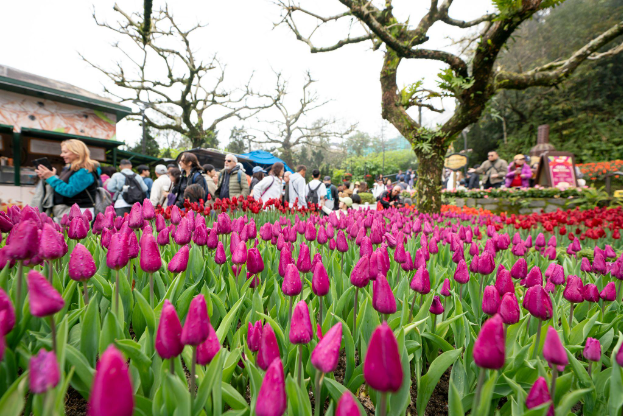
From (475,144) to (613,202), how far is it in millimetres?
31258

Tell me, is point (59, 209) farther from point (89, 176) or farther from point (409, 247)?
point (409, 247)

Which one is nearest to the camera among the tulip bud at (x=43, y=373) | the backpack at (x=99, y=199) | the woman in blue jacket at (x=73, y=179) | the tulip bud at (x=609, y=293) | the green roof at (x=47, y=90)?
the tulip bud at (x=43, y=373)

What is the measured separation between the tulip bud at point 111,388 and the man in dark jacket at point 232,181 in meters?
6.35

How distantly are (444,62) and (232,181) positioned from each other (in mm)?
4755

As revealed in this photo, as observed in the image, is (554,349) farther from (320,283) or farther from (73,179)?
(73,179)

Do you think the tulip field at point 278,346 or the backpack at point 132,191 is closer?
the tulip field at point 278,346

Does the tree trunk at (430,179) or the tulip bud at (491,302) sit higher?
the tree trunk at (430,179)

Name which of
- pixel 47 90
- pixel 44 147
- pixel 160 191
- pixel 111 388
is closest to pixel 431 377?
pixel 111 388

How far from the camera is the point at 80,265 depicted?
1126mm

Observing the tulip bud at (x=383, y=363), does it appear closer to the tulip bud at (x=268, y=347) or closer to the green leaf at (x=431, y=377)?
the tulip bud at (x=268, y=347)

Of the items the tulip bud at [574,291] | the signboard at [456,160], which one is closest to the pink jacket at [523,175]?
the signboard at [456,160]

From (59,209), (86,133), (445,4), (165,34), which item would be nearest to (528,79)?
(445,4)

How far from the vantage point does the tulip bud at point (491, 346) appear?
74cm

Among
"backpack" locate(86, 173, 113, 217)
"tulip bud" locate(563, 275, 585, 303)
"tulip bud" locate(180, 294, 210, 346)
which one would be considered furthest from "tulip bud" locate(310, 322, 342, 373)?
"backpack" locate(86, 173, 113, 217)
